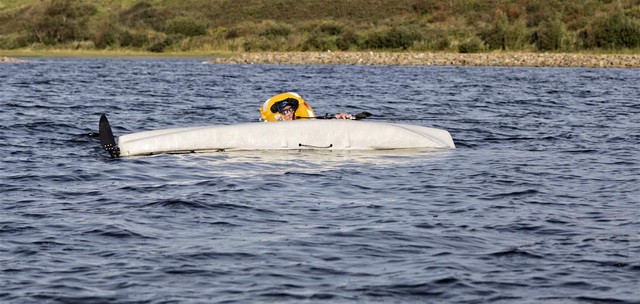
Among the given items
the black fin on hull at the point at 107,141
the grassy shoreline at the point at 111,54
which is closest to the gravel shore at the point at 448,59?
the grassy shoreline at the point at 111,54

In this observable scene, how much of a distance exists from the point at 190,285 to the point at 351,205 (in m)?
3.58

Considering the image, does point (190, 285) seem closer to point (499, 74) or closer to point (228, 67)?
point (499, 74)

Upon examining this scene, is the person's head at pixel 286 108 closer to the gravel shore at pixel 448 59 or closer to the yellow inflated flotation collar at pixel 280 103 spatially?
the yellow inflated flotation collar at pixel 280 103

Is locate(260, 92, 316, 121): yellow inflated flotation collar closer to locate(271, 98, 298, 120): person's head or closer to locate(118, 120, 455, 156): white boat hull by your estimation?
locate(271, 98, 298, 120): person's head

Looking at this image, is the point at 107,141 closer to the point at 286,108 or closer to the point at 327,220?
the point at 286,108

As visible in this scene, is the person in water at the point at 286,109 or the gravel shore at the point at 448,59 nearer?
the person in water at the point at 286,109

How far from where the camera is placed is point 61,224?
9.34m

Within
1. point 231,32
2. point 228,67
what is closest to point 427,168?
point 228,67

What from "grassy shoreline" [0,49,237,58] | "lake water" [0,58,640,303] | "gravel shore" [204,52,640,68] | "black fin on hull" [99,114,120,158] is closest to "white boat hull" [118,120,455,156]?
"black fin on hull" [99,114,120,158]

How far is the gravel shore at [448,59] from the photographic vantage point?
162ft

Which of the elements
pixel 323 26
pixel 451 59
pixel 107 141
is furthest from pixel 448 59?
pixel 107 141

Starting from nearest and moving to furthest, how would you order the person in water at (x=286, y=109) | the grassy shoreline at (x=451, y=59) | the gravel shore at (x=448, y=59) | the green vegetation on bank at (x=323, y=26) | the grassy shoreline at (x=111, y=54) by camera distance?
the person in water at (x=286, y=109) < the gravel shore at (x=448, y=59) < the grassy shoreline at (x=451, y=59) < the green vegetation on bank at (x=323, y=26) < the grassy shoreline at (x=111, y=54)

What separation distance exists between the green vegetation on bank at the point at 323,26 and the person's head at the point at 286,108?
43077 millimetres

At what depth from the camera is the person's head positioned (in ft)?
49.9
